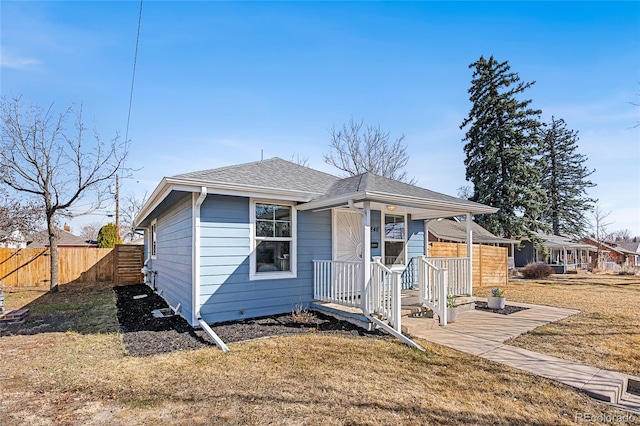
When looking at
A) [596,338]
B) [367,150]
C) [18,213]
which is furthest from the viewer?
[367,150]

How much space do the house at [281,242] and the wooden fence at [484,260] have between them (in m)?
5.57

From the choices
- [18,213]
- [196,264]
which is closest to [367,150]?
[196,264]

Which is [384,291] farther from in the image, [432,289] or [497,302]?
[497,302]

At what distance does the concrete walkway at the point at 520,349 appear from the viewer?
12.6 ft

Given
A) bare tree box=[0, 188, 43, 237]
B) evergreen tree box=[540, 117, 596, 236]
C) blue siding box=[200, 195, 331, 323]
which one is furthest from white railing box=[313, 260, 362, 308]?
evergreen tree box=[540, 117, 596, 236]

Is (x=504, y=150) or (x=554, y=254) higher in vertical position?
(x=504, y=150)

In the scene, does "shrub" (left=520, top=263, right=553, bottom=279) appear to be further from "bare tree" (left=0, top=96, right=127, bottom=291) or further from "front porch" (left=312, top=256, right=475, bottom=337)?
"bare tree" (left=0, top=96, right=127, bottom=291)

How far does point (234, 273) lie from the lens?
21.1 ft

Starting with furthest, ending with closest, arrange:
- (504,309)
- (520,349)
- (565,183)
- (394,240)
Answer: (565,183) < (394,240) < (504,309) < (520,349)

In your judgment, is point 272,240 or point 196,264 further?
A: point 272,240

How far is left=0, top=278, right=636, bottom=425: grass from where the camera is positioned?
317 cm

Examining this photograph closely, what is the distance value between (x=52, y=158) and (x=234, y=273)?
11.2m

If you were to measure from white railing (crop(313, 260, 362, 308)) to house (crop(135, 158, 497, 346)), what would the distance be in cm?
2

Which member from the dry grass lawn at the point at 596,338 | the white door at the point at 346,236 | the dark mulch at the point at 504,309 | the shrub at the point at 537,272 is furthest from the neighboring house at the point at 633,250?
the white door at the point at 346,236
